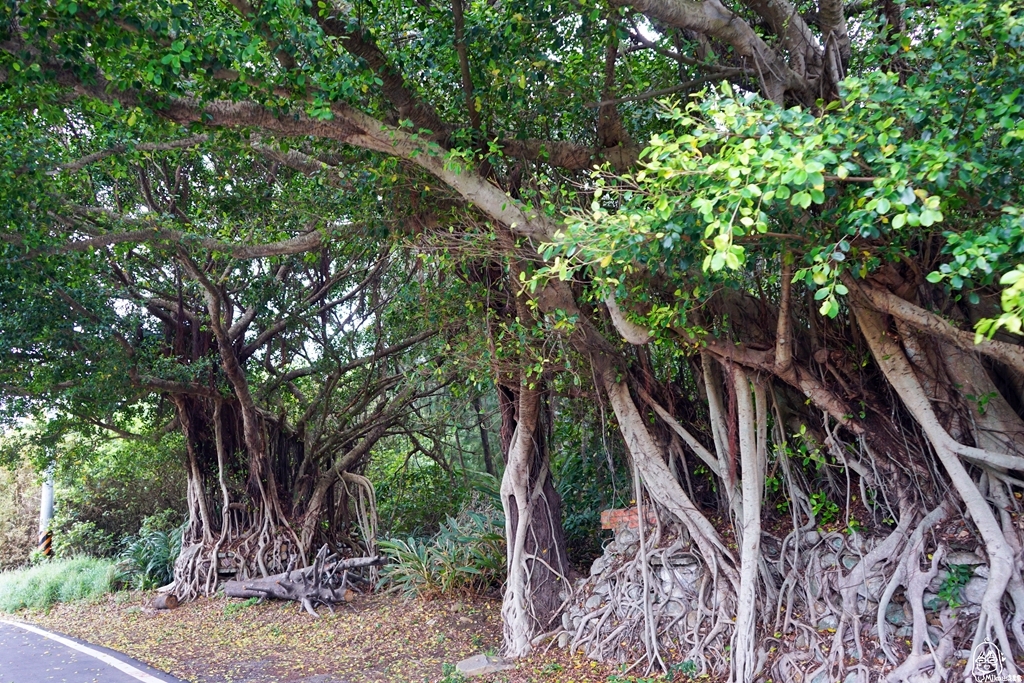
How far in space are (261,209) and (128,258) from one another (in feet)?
9.99

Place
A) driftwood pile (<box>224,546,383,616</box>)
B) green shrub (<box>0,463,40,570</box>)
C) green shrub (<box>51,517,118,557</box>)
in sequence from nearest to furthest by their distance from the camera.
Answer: driftwood pile (<box>224,546,383,616</box>) < green shrub (<box>51,517,118,557</box>) < green shrub (<box>0,463,40,570</box>)

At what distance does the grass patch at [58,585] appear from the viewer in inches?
505

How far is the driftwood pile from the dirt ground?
0.58 ft

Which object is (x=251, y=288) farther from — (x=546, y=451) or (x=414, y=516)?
(x=546, y=451)

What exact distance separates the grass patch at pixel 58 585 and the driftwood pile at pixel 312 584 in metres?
3.32

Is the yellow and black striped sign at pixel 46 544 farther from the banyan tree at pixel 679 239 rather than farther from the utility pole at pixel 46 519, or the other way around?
the banyan tree at pixel 679 239

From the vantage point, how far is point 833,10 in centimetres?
536

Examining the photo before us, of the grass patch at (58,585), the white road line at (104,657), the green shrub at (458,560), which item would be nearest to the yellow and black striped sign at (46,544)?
the grass patch at (58,585)

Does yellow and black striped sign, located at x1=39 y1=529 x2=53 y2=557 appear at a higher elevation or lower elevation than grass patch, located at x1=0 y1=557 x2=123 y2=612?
higher

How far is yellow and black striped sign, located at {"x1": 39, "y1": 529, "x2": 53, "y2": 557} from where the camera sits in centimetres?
1558

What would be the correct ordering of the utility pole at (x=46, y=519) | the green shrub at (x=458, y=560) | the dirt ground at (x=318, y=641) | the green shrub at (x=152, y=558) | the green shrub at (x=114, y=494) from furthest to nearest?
the utility pole at (x=46, y=519) → the green shrub at (x=114, y=494) → the green shrub at (x=152, y=558) → the green shrub at (x=458, y=560) → the dirt ground at (x=318, y=641)

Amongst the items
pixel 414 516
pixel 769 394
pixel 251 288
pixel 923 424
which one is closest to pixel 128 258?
pixel 251 288

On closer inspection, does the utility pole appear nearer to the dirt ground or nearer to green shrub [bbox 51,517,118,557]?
green shrub [bbox 51,517,118,557]

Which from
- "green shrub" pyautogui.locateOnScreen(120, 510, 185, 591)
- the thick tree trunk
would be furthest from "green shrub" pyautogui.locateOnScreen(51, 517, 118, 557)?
the thick tree trunk
